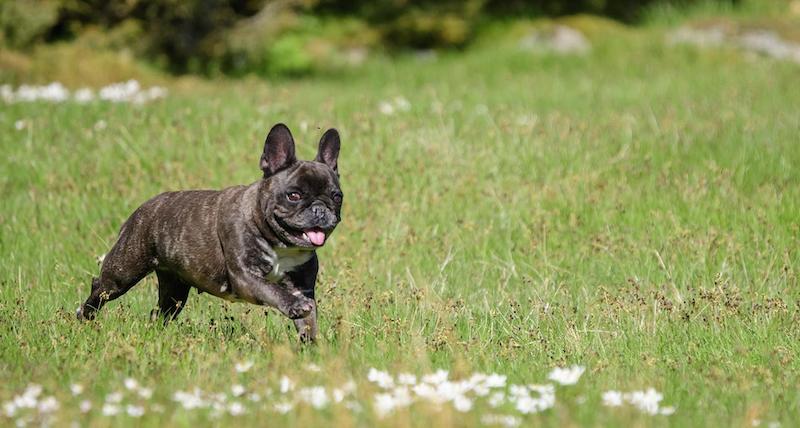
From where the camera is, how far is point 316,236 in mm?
5664

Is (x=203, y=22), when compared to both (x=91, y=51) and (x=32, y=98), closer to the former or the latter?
(x=91, y=51)

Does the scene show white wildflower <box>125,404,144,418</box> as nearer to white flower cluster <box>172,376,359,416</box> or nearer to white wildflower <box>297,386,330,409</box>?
white flower cluster <box>172,376,359,416</box>

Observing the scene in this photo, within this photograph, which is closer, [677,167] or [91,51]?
[677,167]

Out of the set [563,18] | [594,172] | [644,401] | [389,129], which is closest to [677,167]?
[594,172]

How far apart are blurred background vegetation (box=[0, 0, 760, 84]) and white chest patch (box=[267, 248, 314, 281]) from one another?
30.6 ft

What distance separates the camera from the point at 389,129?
10.8 m

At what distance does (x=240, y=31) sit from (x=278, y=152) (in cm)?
1145

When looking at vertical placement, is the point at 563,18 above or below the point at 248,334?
below

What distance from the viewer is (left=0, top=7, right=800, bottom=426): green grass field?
201 inches

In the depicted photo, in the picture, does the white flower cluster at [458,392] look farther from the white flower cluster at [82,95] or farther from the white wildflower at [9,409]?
the white flower cluster at [82,95]

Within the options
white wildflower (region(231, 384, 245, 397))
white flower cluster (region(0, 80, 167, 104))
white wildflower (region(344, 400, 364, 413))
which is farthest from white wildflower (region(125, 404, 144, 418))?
white flower cluster (region(0, 80, 167, 104))

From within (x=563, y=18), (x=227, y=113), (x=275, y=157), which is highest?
(x=275, y=157)

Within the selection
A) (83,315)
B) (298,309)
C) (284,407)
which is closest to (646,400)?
(284,407)

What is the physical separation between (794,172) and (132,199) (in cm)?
564
